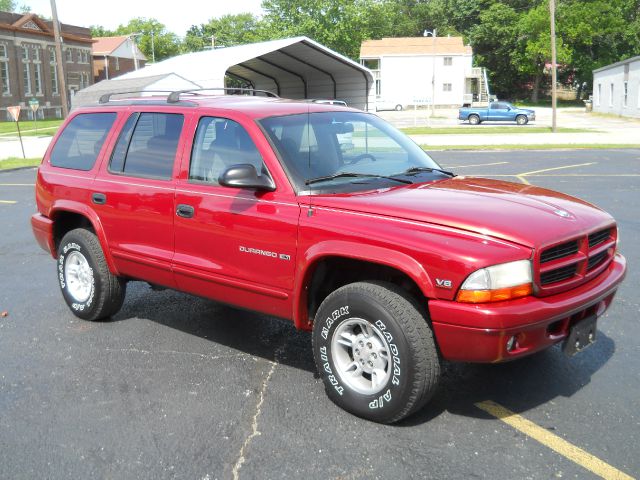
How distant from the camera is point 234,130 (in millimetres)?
4684

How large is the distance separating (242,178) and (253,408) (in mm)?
1391

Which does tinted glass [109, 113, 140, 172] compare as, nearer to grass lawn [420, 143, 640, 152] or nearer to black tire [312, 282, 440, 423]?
black tire [312, 282, 440, 423]

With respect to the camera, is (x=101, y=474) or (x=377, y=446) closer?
Result: (x=101, y=474)

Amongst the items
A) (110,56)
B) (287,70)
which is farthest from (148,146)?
(110,56)

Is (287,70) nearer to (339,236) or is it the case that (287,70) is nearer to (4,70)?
(339,236)

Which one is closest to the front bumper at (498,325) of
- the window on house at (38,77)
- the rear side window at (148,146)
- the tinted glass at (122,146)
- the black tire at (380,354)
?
the black tire at (380,354)

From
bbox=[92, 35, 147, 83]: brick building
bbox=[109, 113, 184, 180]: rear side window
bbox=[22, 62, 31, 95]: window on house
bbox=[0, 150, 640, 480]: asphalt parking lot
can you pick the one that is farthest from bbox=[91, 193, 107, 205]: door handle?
bbox=[92, 35, 147, 83]: brick building

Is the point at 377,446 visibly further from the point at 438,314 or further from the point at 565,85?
the point at 565,85

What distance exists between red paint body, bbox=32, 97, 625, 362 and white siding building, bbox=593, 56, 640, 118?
158 feet

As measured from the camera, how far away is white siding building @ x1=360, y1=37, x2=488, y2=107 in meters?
70.6

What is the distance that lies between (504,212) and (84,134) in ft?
12.2

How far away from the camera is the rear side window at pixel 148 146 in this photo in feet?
16.5

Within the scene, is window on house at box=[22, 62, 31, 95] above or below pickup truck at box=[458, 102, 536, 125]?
above

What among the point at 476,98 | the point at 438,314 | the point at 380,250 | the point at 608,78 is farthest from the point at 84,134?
the point at 476,98
